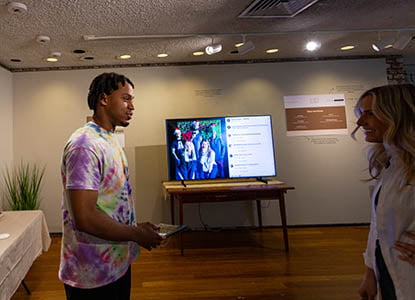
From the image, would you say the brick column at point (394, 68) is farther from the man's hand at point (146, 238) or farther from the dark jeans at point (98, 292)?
the dark jeans at point (98, 292)

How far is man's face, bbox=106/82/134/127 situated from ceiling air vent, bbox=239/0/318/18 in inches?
70.0

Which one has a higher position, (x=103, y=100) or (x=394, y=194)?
(x=103, y=100)

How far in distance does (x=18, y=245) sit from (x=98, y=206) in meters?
1.36

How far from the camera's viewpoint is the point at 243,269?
270 centimetres

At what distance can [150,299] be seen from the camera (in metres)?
2.23

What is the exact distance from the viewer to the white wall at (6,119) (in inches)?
146

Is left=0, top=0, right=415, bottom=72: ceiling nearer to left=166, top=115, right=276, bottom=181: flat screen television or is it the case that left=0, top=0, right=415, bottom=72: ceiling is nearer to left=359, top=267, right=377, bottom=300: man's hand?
left=166, top=115, right=276, bottom=181: flat screen television

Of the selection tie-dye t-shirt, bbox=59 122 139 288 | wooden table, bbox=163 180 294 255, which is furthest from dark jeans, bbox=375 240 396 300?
wooden table, bbox=163 180 294 255

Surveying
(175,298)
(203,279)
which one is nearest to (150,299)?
(175,298)

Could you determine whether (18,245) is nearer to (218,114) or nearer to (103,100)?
(103,100)

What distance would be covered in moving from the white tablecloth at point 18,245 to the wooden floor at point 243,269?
0.39m

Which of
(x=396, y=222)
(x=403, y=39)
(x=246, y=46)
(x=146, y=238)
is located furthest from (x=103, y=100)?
(x=403, y=39)

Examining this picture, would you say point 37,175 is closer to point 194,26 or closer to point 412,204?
point 194,26

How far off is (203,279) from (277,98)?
9.18 feet
